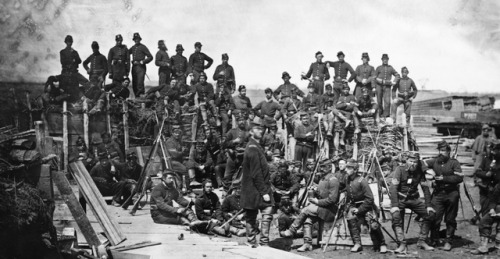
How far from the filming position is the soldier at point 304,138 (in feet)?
50.1

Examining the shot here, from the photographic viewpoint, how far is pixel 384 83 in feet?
57.8

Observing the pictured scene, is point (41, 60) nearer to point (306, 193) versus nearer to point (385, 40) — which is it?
point (306, 193)

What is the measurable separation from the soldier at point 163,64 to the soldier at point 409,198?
741 cm

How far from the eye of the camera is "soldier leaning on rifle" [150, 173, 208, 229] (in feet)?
35.0

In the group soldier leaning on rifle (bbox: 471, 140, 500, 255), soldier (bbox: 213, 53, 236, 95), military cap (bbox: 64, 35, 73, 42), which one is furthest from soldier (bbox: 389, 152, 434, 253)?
military cap (bbox: 64, 35, 73, 42)

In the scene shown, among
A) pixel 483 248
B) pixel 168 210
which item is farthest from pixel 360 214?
pixel 168 210

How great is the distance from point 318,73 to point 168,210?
8.19m

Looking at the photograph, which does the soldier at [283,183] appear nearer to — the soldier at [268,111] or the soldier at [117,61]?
the soldier at [268,111]

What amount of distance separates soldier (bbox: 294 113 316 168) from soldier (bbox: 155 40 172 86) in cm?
387

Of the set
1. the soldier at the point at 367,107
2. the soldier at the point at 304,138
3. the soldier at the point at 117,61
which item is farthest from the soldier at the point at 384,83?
the soldier at the point at 117,61

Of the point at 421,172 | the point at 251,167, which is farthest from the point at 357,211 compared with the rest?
the point at 251,167

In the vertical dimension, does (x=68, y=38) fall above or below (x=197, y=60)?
above

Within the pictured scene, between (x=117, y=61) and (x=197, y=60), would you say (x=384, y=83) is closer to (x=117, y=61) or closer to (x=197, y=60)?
(x=197, y=60)

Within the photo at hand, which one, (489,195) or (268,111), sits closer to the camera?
(489,195)
